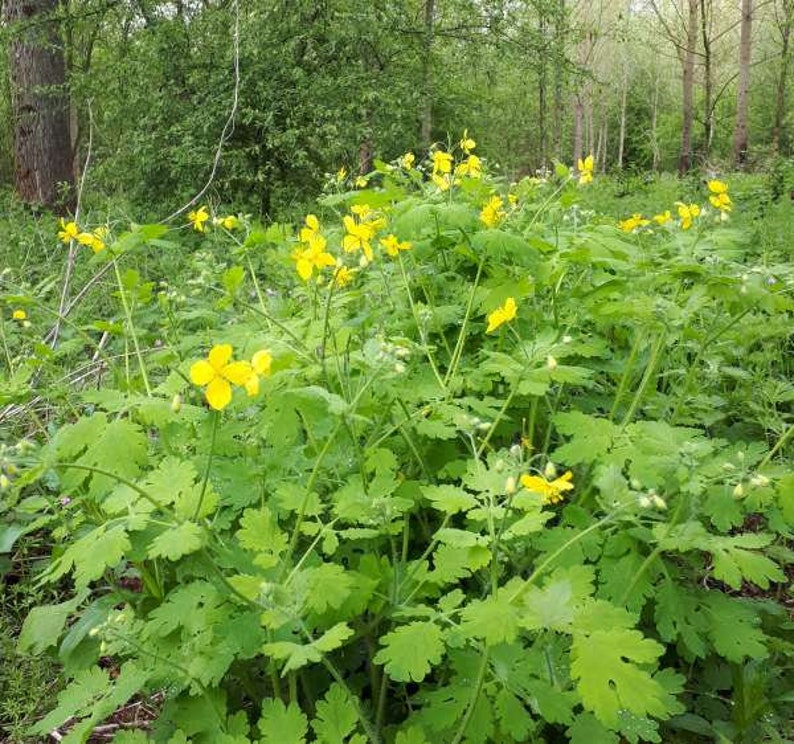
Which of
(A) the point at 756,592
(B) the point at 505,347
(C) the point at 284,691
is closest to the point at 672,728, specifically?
(A) the point at 756,592

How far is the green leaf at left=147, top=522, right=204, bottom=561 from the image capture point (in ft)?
4.20

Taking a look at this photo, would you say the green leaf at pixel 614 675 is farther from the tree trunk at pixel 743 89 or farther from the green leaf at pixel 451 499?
the tree trunk at pixel 743 89

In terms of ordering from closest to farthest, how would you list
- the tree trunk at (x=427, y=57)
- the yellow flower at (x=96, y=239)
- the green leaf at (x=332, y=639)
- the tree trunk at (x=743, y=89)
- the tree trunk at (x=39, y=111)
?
the green leaf at (x=332, y=639) → the yellow flower at (x=96, y=239) → the tree trunk at (x=39, y=111) → the tree trunk at (x=427, y=57) → the tree trunk at (x=743, y=89)

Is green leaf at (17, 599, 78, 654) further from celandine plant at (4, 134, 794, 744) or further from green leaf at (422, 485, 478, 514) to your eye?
green leaf at (422, 485, 478, 514)

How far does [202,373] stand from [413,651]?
0.66 metres

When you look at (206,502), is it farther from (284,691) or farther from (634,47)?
(634,47)

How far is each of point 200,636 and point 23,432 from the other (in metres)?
1.98

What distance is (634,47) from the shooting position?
128 ft

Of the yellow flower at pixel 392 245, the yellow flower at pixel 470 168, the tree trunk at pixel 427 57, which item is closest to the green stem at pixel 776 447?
the yellow flower at pixel 392 245

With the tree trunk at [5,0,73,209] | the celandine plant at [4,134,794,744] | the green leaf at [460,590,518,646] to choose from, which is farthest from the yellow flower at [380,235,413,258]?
the tree trunk at [5,0,73,209]

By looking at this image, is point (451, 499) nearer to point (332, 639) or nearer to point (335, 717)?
point (332, 639)

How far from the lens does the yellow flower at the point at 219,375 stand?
1251 mm

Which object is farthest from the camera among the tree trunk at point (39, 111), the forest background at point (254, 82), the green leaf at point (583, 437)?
the tree trunk at point (39, 111)

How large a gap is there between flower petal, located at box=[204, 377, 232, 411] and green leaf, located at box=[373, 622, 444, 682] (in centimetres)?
Result: 55
